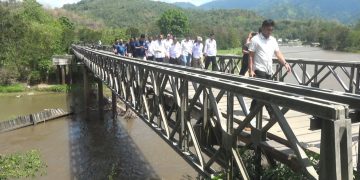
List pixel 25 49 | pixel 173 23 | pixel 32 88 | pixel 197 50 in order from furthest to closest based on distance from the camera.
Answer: pixel 173 23 → pixel 25 49 → pixel 32 88 → pixel 197 50

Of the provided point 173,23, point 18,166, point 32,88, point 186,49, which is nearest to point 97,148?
point 186,49

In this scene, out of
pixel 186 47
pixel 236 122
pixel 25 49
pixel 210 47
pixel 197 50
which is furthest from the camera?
pixel 25 49

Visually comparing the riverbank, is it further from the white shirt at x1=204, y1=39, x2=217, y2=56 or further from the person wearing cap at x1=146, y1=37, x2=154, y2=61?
the white shirt at x1=204, y1=39, x2=217, y2=56

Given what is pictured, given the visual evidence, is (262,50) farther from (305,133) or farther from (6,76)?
(6,76)

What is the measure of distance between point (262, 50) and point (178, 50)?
29.3ft

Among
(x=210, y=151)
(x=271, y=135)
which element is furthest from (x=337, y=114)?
(x=210, y=151)

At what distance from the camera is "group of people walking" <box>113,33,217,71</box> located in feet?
47.0

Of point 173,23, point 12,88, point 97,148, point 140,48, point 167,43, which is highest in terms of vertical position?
point 173,23

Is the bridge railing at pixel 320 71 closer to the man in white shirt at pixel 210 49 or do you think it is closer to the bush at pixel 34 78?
the man in white shirt at pixel 210 49

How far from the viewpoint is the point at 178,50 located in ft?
50.2

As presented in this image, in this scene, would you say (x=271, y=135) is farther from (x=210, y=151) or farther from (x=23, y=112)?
(x=23, y=112)

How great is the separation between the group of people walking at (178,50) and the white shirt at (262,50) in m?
7.36

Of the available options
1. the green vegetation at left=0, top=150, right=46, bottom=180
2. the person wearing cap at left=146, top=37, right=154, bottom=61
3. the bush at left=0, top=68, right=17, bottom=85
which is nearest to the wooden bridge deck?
the green vegetation at left=0, top=150, right=46, bottom=180

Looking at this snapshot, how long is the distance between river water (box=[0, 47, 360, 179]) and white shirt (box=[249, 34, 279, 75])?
7868 millimetres
